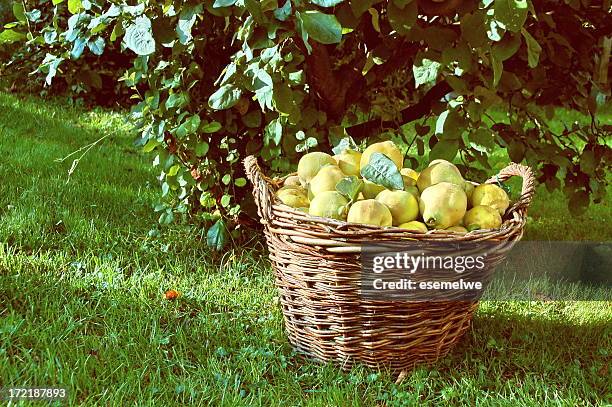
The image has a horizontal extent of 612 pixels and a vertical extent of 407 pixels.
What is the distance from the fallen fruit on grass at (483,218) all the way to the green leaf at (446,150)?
30 centimetres

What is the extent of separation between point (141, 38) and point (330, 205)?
→ 668 millimetres

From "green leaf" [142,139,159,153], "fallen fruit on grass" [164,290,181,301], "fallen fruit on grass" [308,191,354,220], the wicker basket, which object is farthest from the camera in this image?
"green leaf" [142,139,159,153]

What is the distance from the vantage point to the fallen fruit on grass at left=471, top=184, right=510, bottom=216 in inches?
78.3

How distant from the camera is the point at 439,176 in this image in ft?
6.58

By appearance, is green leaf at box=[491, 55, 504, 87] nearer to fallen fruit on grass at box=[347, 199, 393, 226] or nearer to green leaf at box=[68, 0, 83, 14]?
fallen fruit on grass at box=[347, 199, 393, 226]

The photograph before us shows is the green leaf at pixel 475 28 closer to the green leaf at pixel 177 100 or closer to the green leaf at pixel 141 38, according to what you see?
the green leaf at pixel 141 38

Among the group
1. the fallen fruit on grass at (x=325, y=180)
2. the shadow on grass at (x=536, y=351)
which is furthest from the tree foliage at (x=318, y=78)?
the shadow on grass at (x=536, y=351)

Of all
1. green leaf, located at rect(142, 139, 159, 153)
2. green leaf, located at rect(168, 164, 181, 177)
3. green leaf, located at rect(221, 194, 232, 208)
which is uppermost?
green leaf, located at rect(142, 139, 159, 153)

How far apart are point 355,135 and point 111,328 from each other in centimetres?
129

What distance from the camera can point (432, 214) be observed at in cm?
187

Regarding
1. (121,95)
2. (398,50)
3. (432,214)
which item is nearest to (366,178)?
(432,214)

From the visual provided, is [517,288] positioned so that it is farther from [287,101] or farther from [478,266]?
[287,101]

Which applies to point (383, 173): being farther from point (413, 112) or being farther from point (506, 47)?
point (413, 112)

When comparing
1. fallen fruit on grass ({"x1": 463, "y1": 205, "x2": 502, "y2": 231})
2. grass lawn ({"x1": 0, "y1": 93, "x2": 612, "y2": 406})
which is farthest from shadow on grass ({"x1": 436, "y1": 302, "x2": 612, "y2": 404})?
fallen fruit on grass ({"x1": 463, "y1": 205, "x2": 502, "y2": 231})
